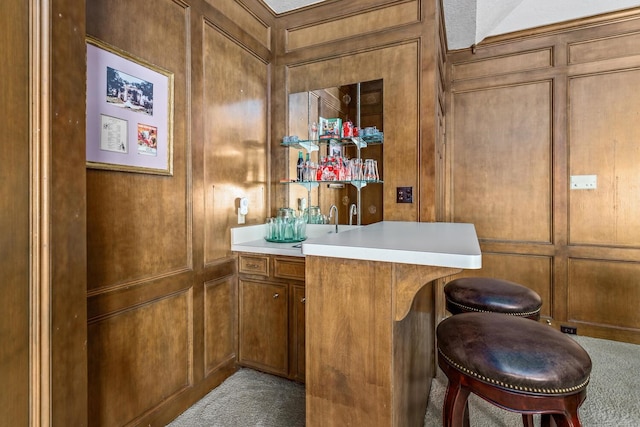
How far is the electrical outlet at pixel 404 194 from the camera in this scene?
232 centimetres

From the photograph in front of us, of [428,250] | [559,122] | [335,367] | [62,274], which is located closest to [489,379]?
[428,250]

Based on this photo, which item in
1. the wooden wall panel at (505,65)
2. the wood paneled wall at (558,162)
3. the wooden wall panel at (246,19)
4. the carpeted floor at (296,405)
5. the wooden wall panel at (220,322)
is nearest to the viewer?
the carpeted floor at (296,405)

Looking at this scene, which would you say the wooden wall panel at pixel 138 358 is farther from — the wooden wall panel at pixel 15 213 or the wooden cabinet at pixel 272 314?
the wooden wall panel at pixel 15 213

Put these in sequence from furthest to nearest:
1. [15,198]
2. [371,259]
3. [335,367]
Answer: [335,367], [371,259], [15,198]

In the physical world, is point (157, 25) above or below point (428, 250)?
above

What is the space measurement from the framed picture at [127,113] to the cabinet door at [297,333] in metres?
1.08

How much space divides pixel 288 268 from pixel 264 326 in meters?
0.45

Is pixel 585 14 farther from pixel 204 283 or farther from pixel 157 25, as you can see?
pixel 204 283

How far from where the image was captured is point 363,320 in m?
1.14

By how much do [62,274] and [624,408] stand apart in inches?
113

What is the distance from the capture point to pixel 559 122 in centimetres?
294

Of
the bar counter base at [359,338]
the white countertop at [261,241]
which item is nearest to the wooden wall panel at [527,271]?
the white countertop at [261,241]

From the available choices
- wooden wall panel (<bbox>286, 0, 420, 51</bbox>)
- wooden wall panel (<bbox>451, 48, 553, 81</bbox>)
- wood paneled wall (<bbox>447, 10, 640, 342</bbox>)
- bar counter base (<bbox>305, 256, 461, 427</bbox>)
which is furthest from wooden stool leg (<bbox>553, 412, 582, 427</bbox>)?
wooden wall panel (<bbox>451, 48, 553, 81</bbox>)

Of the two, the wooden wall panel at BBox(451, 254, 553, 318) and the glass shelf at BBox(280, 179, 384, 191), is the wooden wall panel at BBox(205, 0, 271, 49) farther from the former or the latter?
the wooden wall panel at BBox(451, 254, 553, 318)
